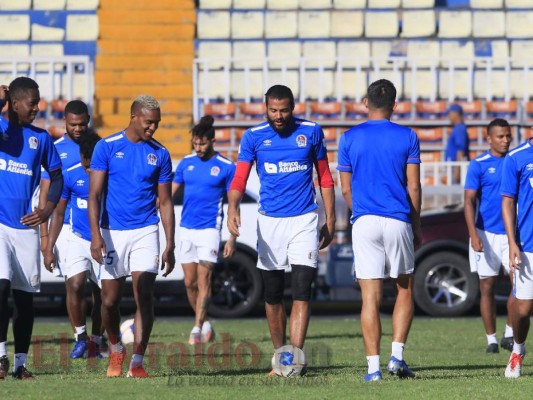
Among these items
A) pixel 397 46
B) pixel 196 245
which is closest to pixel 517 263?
pixel 196 245

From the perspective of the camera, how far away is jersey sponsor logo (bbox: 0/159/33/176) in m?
8.93

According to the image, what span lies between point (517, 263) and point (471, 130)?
49.3ft

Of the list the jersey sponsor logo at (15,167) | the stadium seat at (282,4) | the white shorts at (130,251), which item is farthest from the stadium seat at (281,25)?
the jersey sponsor logo at (15,167)

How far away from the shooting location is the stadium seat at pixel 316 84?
2492cm

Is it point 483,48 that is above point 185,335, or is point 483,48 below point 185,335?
above

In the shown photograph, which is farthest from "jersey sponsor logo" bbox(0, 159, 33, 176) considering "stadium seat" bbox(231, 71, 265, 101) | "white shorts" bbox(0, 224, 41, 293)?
"stadium seat" bbox(231, 71, 265, 101)

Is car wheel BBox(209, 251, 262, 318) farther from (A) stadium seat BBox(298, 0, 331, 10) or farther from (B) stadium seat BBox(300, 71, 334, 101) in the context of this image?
(A) stadium seat BBox(298, 0, 331, 10)

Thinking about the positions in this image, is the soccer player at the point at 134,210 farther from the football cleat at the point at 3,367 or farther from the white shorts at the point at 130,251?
the football cleat at the point at 3,367

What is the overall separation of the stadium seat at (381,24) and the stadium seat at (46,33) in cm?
638

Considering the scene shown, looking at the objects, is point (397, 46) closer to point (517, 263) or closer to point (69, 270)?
point (69, 270)

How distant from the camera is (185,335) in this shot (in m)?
14.3

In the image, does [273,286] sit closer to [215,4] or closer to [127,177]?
[127,177]

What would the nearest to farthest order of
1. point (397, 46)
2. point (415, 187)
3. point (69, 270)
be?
point (415, 187) → point (69, 270) → point (397, 46)

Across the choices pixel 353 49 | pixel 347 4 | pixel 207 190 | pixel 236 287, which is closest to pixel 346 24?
pixel 347 4
